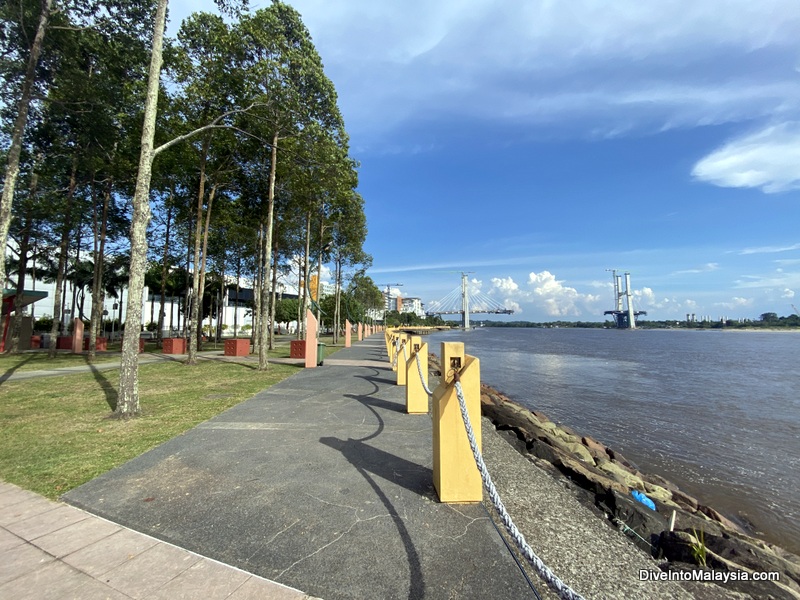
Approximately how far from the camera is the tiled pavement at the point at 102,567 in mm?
2422

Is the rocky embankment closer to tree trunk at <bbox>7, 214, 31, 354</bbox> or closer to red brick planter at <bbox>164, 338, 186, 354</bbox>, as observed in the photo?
red brick planter at <bbox>164, 338, 186, 354</bbox>

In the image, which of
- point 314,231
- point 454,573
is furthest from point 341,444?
point 314,231

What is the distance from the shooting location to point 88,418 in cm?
681

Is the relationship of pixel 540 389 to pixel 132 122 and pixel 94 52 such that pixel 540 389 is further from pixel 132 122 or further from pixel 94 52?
pixel 94 52

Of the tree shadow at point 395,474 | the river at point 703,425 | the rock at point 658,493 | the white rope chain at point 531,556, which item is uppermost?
the white rope chain at point 531,556

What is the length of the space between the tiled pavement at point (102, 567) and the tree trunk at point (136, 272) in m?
3.87

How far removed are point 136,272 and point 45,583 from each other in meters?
5.67

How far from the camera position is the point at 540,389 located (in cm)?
1978

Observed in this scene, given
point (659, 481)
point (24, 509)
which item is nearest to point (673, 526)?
point (659, 481)

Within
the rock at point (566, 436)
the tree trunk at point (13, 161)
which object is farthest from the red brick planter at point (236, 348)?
the rock at point (566, 436)

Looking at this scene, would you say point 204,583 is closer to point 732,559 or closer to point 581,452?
point 732,559

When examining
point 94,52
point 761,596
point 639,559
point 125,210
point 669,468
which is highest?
point 94,52

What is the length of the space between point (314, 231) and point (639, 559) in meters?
28.2

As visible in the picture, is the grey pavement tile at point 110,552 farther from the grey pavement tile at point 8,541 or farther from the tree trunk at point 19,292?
the tree trunk at point 19,292
